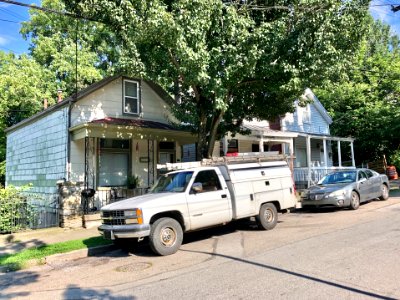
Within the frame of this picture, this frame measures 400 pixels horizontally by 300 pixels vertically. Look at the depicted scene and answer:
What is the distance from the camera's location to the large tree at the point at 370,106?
1030 inches

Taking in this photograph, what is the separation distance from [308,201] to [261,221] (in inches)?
169

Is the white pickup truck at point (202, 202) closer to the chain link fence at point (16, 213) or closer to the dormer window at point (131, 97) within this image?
the chain link fence at point (16, 213)

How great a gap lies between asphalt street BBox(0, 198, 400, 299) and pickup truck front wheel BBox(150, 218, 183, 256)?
0.69ft

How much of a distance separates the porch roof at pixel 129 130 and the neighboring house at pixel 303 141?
5.45 meters

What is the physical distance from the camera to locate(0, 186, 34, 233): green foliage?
11.5 metres

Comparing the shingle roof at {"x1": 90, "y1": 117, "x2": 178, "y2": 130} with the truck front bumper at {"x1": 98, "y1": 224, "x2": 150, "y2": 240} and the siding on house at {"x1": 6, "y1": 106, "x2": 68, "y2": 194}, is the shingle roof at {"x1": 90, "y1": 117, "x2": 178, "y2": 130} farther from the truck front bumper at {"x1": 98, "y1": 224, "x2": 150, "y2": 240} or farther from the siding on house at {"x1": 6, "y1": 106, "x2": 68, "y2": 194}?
the truck front bumper at {"x1": 98, "y1": 224, "x2": 150, "y2": 240}

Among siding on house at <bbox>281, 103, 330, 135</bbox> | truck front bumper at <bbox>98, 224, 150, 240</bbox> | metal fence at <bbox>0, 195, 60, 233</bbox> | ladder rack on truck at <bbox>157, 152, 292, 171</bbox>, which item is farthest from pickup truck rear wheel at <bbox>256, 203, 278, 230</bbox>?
siding on house at <bbox>281, 103, 330, 135</bbox>

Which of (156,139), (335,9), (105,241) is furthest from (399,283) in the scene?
(156,139)

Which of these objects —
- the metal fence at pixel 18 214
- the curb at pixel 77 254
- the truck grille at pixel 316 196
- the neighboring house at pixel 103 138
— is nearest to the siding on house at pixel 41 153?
the neighboring house at pixel 103 138

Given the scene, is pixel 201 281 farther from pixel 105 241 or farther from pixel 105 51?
pixel 105 51

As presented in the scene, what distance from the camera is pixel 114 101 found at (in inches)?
628

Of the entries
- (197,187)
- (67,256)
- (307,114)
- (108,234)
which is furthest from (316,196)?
(307,114)

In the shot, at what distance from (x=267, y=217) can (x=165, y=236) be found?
355 centimetres

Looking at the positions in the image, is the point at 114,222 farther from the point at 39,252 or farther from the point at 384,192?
the point at 384,192
